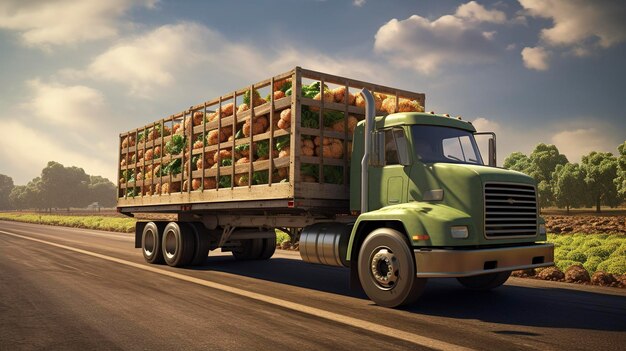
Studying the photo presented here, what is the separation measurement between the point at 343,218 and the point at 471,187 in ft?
8.42

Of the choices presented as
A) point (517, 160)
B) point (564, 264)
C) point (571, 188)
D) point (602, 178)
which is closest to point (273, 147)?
point (564, 264)

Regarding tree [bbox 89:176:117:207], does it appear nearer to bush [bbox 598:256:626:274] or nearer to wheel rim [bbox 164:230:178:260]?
wheel rim [bbox 164:230:178:260]

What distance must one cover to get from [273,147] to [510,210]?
13.1 ft

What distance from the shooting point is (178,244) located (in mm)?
11688

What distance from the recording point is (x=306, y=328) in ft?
17.9

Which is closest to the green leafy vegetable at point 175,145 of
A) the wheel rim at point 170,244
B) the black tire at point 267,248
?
the wheel rim at point 170,244

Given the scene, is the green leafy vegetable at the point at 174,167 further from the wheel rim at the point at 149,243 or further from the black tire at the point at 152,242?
the wheel rim at the point at 149,243

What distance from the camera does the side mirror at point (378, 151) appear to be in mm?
7074

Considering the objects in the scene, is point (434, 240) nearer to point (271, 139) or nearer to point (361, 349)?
point (361, 349)

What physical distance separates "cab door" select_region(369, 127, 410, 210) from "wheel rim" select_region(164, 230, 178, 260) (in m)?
6.16

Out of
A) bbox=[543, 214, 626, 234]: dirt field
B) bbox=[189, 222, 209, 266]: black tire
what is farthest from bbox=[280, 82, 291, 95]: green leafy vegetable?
bbox=[543, 214, 626, 234]: dirt field

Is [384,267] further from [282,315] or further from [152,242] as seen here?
[152,242]

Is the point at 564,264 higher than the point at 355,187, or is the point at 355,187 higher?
the point at 355,187

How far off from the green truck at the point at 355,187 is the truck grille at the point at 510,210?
2cm
